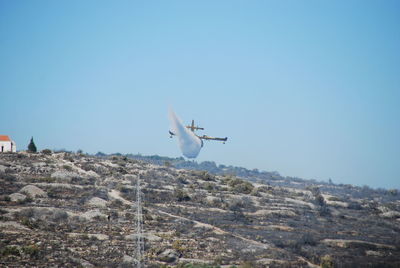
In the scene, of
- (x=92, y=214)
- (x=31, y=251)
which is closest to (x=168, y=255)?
(x=31, y=251)

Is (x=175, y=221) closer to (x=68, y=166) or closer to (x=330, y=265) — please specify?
(x=330, y=265)

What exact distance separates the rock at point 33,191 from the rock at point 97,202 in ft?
17.7

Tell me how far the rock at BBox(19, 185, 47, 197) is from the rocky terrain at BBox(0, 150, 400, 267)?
0.15 m

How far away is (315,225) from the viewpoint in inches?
1832

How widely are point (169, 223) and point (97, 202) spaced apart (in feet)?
33.2

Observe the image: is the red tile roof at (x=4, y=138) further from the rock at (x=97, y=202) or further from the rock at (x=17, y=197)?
the rock at (x=97, y=202)

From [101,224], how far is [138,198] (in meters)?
10.8

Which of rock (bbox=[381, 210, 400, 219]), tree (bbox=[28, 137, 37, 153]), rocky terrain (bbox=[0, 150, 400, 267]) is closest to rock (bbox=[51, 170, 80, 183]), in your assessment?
rocky terrain (bbox=[0, 150, 400, 267])

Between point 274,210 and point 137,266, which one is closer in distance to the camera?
point 137,266

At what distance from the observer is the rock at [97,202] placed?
→ 149ft

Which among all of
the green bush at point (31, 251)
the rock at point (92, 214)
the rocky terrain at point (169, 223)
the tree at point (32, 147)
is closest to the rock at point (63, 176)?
the rocky terrain at point (169, 223)

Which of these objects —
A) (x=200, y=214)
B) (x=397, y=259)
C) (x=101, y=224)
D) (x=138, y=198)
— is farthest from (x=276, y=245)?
(x=138, y=198)

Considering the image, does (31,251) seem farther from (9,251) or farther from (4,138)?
(4,138)

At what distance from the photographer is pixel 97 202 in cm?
4628
